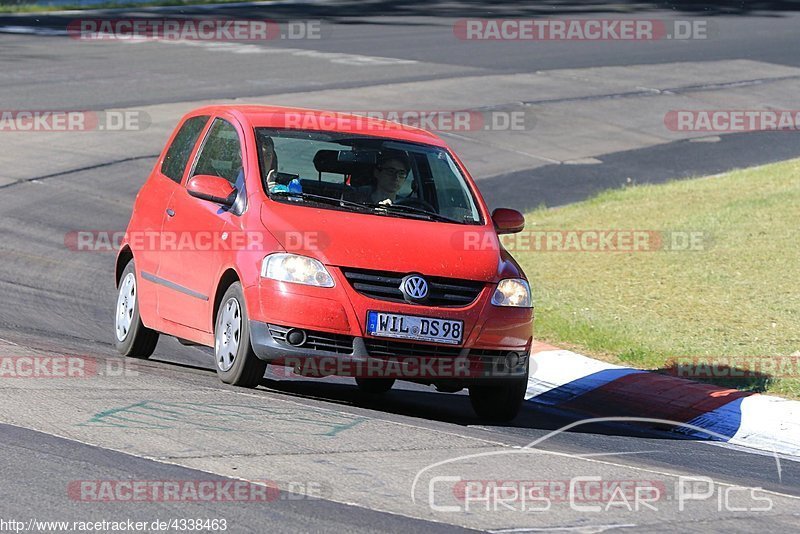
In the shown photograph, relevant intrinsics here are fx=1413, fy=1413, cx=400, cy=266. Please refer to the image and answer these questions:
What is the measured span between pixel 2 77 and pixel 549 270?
13.6 m

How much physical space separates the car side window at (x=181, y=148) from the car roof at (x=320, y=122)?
6.0 inches

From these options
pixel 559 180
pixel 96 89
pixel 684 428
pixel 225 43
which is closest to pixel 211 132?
pixel 684 428

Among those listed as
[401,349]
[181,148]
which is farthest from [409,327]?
[181,148]

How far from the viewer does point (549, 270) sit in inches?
557

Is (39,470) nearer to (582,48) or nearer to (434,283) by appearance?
(434,283)

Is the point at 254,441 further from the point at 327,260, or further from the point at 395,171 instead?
the point at 395,171

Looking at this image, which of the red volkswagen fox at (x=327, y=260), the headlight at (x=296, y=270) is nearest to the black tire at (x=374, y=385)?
the red volkswagen fox at (x=327, y=260)

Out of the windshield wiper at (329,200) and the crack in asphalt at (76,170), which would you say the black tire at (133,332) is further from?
the crack in asphalt at (76,170)

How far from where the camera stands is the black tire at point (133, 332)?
9758 mm

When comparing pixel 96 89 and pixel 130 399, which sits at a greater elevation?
pixel 96 89

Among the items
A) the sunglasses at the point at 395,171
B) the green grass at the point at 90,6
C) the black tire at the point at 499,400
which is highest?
the green grass at the point at 90,6

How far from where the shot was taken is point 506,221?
9.30 m

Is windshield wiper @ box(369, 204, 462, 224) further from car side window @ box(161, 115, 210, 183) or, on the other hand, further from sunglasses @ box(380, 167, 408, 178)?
car side window @ box(161, 115, 210, 183)

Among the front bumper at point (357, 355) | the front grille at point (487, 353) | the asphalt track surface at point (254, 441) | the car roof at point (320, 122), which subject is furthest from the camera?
the car roof at point (320, 122)
